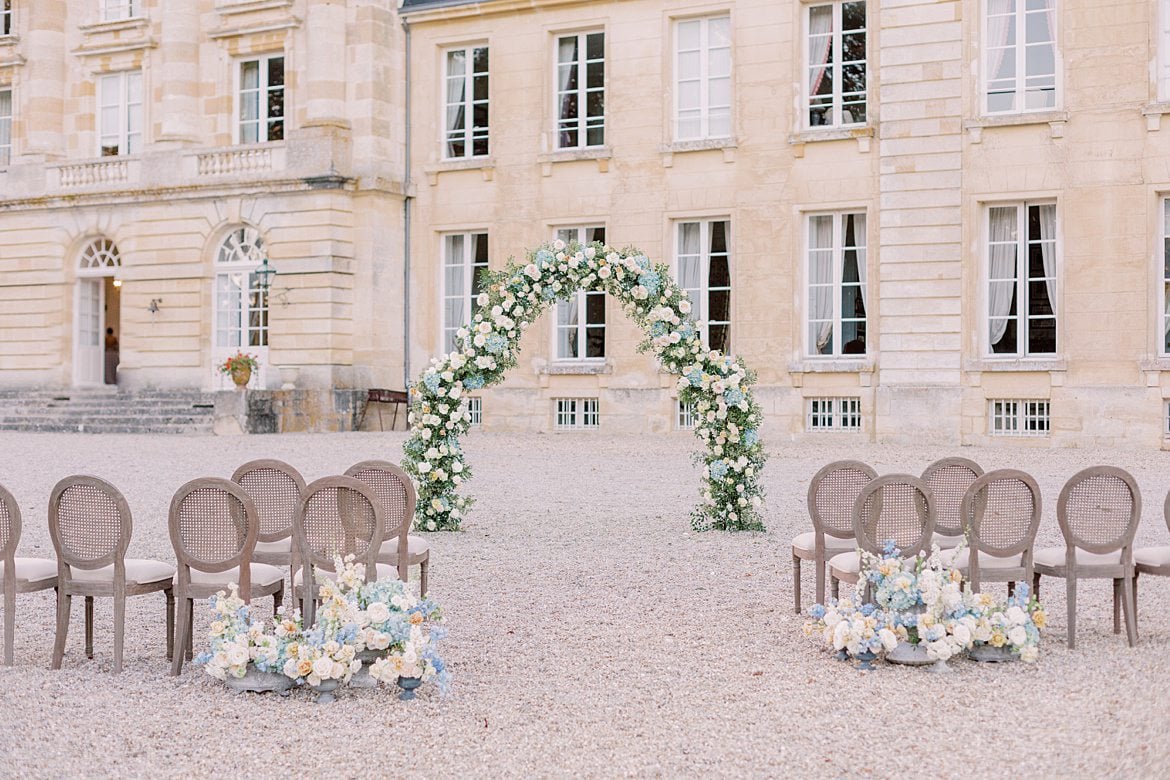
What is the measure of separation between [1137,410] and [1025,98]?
14.5 ft

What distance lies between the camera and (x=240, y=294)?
23734 millimetres

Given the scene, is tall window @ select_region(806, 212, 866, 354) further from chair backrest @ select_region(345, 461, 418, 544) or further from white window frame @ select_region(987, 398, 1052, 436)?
chair backrest @ select_region(345, 461, 418, 544)

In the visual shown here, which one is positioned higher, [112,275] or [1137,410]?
[112,275]

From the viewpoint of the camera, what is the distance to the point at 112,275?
24828mm

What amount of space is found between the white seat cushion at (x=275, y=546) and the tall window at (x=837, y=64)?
1465 centimetres

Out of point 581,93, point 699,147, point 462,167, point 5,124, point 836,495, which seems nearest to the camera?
point 836,495

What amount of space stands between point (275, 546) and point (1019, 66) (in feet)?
48.5

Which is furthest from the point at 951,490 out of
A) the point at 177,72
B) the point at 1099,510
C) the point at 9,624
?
the point at 177,72

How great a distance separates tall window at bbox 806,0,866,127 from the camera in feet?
65.5

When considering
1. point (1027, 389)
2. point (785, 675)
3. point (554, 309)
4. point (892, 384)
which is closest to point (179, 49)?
point (554, 309)

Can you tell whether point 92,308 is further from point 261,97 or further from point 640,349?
point 640,349

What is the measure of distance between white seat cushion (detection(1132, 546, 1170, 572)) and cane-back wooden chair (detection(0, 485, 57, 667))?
16.5 feet

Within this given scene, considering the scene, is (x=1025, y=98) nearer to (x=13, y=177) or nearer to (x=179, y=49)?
(x=179, y=49)

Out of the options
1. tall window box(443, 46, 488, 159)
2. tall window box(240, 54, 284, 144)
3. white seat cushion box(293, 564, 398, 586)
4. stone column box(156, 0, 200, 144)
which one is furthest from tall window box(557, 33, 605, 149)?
white seat cushion box(293, 564, 398, 586)
